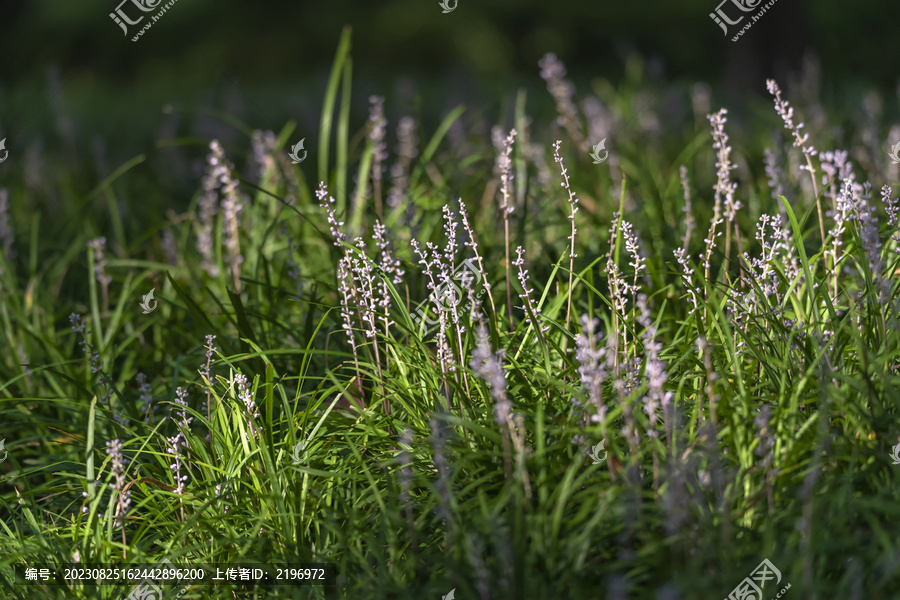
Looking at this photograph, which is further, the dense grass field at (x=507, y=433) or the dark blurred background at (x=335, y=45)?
the dark blurred background at (x=335, y=45)

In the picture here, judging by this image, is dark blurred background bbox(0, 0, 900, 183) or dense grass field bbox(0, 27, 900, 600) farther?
dark blurred background bbox(0, 0, 900, 183)

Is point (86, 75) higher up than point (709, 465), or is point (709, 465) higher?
point (86, 75)

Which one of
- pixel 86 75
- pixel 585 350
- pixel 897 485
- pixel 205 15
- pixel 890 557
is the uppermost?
pixel 205 15

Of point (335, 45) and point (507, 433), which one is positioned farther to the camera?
point (335, 45)

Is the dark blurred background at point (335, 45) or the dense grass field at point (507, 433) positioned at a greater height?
the dark blurred background at point (335, 45)

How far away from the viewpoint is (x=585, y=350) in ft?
6.10

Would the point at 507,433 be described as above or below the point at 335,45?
below

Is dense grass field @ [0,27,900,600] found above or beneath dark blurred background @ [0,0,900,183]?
beneath

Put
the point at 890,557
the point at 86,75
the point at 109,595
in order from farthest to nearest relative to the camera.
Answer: the point at 86,75 → the point at 109,595 → the point at 890,557

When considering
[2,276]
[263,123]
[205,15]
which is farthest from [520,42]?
[2,276]

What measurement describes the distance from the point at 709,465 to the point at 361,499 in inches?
38.5

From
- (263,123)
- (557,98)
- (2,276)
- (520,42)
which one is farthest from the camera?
(520,42)

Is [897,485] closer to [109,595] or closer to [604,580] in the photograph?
[604,580]

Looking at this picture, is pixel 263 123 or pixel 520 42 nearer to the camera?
pixel 263 123
